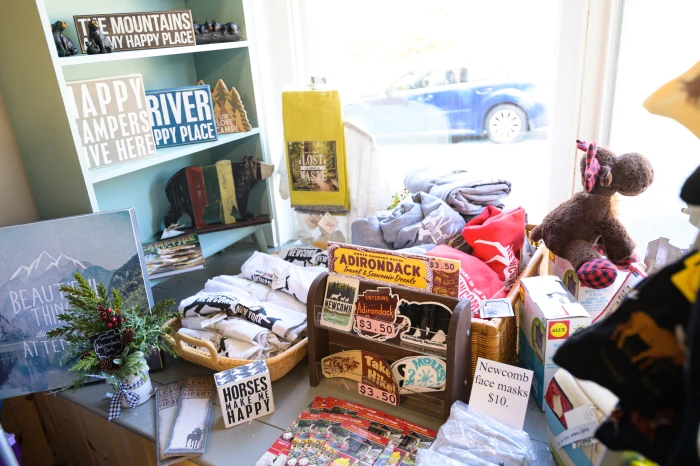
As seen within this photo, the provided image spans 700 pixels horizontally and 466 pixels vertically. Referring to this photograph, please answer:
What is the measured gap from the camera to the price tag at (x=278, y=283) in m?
1.56

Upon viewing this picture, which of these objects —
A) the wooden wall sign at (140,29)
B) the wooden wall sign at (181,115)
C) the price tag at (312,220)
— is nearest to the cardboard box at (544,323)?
the price tag at (312,220)

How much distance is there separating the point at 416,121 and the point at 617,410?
163 cm

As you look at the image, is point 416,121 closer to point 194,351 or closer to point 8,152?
point 194,351

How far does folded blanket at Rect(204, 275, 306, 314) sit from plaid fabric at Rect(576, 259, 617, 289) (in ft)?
2.60

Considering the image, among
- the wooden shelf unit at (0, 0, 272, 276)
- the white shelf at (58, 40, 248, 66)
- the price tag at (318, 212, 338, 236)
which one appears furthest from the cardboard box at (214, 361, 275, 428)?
the white shelf at (58, 40, 248, 66)

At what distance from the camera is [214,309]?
1.40 m

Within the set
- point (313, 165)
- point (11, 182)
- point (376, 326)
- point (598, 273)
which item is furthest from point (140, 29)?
point (598, 273)

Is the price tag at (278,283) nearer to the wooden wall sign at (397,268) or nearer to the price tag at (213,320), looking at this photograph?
the price tag at (213,320)

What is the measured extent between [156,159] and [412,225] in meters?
0.84

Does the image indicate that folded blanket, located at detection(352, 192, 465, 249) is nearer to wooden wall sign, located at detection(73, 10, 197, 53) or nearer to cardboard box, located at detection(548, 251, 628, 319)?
cardboard box, located at detection(548, 251, 628, 319)

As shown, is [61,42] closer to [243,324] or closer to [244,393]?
[243,324]

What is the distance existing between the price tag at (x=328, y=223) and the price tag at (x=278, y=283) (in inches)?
14.8

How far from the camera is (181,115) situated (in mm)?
1708

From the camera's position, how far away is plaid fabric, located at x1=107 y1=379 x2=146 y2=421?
1.21m
